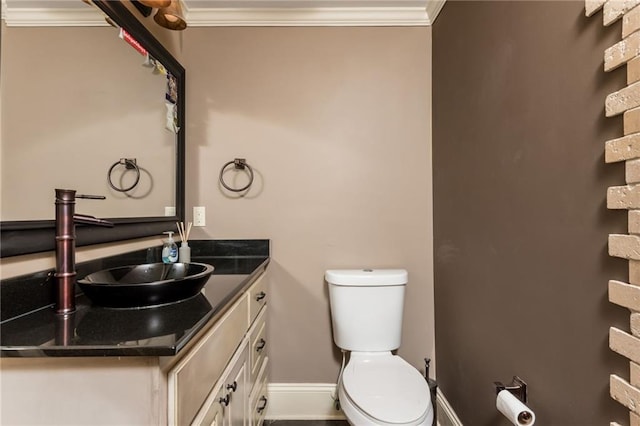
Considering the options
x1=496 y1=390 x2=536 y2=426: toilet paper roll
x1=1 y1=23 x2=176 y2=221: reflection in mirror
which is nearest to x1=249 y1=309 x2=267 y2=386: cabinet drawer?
x1=1 y1=23 x2=176 y2=221: reflection in mirror

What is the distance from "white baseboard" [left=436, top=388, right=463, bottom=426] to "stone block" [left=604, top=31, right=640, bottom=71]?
5.21ft

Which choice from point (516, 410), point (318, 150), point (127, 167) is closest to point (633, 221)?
point (516, 410)

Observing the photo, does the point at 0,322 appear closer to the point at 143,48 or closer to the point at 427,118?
the point at 143,48

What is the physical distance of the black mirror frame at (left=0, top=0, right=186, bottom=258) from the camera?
88cm

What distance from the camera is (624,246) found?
745mm

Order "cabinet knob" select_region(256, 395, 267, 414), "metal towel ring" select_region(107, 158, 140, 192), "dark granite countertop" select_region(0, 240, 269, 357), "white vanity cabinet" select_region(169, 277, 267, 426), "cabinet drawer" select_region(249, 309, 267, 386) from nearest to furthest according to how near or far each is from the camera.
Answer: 1. "dark granite countertop" select_region(0, 240, 269, 357)
2. "white vanity cabinet" select_region(169, 277, 267, 426)
3. "metal towel ring" select_region(107, 158, 140, 192)
4. "cabinet drawer" select_region(249, 309, 267, 386)
5. "cabinet knob" select_region(256, 395, 267, 414)

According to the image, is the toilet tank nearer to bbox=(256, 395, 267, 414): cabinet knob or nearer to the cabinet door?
bbox=(256, 395, 267, 414): cabinet knob

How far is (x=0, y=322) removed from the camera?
84cm

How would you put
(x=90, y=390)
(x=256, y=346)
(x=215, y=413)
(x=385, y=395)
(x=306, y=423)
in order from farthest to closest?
(x=306, y=423) → (x=256, y=346) → (x=385, y=395) → (x=215, y=413) → (x=90, y=390)

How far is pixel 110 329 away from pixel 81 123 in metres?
0.78

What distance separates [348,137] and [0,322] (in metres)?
1.65

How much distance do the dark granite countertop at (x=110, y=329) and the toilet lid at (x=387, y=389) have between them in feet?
2.26

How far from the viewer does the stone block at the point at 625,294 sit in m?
0.71

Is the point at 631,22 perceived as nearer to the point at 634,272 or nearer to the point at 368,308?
the point at 634,272
